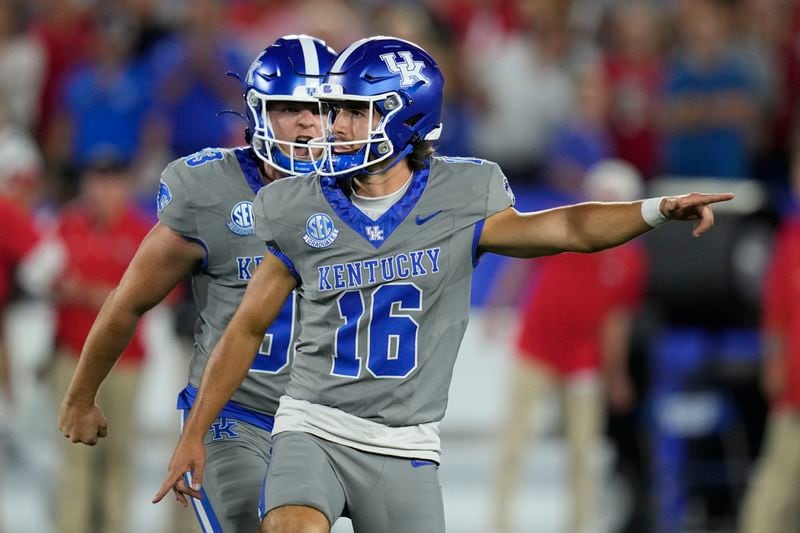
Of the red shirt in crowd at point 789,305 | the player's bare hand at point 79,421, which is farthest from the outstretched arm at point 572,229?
the red shirt in crowd at point 789,305

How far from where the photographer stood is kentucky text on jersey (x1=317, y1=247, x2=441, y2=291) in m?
4.29

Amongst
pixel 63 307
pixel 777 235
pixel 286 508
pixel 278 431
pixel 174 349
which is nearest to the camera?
pixel 286 508

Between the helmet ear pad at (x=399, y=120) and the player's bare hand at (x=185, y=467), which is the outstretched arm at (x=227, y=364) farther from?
the helmet ear pad at (x=399, y=120)

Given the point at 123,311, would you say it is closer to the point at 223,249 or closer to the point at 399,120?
the point at 223,249

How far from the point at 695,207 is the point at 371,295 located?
90 centimetres

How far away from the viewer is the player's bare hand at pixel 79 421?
4.80 m

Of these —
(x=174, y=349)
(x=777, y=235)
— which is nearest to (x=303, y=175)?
(x=174, y=349)

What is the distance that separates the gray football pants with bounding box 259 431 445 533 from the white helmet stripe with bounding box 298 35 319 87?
43.3 inches

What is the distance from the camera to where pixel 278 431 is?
4.36 meters

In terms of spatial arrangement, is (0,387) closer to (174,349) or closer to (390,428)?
(174,349)

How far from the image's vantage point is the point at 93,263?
8.55 metres

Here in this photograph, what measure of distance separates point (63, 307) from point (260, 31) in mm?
3016

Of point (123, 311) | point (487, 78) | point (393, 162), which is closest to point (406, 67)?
point (393, 162)

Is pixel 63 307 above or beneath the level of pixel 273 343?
beneath
